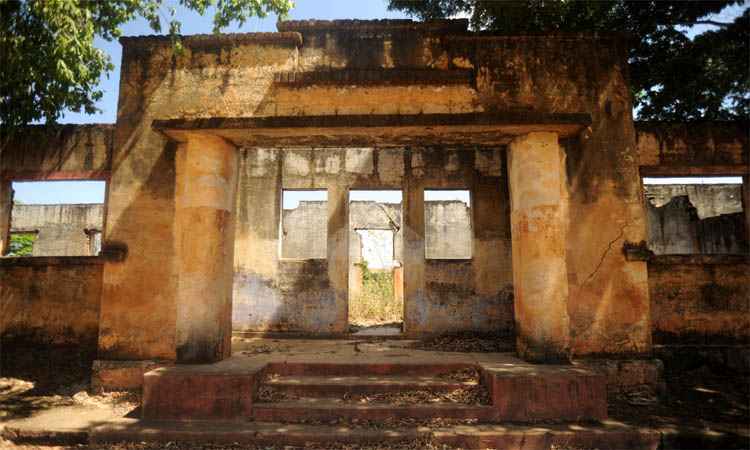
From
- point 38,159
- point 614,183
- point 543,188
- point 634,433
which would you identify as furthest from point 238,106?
point 634,433

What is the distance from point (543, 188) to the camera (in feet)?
18.4

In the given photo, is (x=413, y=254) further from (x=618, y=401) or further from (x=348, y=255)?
(x=618, y=401)

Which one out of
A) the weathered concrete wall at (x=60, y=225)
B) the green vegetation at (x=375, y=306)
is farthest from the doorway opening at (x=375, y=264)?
the weathered concrete wall at (x=60, y=225)

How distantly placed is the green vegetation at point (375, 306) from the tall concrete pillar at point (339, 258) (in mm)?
2683

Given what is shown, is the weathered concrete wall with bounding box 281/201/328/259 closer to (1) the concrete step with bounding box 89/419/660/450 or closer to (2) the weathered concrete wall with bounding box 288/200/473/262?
(2) the weathered concrete wall with bounding box 288/200/473/262

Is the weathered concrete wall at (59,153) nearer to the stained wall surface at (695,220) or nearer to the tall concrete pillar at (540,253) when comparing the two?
the tall concrete pillar at (540,253)

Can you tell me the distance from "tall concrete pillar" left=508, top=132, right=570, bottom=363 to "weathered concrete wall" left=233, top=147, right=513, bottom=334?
11.5 feet

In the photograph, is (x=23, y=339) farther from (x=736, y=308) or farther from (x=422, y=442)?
(x=736, y=308)

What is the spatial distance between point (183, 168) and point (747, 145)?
7.87 m

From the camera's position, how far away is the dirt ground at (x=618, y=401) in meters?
4.45

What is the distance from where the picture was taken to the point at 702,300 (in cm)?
677

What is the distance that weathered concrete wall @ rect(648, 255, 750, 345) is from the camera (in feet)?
22.1

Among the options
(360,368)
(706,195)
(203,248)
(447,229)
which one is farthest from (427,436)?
(706,195)

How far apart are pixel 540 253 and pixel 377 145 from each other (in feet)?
8.52
